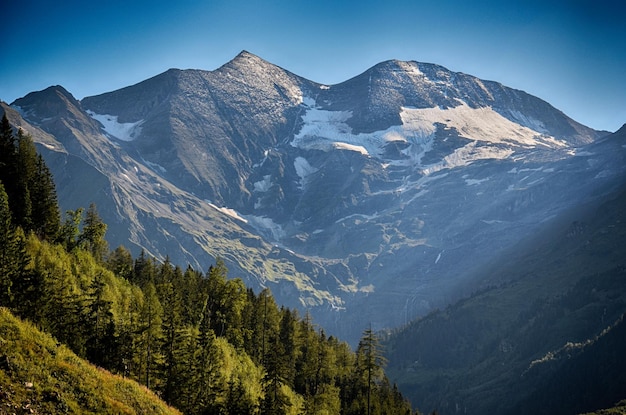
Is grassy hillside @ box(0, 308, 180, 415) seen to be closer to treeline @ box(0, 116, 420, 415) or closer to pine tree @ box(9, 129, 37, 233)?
treeline @ box(0, 116, 420, 415)

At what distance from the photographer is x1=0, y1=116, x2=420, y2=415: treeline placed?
65.0 m

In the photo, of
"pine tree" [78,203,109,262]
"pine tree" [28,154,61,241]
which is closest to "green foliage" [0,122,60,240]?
"pine tree" [28,154,61,241]

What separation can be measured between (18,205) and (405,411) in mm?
84123

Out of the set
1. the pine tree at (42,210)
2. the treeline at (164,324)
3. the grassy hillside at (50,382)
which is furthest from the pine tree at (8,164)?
the grassy hillside at (50,382)

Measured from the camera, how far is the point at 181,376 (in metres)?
71.7

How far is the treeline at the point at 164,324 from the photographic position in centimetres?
6500

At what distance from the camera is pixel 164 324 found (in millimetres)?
75562

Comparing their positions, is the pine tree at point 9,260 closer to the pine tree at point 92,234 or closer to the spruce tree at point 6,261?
the spruce tree at point 6,261

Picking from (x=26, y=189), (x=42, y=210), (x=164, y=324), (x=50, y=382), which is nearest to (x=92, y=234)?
(x=42, y=210)

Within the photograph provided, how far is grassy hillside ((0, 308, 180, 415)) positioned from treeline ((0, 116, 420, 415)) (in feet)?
26.3

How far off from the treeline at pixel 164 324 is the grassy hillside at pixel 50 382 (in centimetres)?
802

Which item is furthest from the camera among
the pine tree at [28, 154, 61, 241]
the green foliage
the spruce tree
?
the pine tree at [28, 154, 61, 241]

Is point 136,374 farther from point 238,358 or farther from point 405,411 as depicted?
point 405,411

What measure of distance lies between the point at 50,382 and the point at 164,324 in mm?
28278
